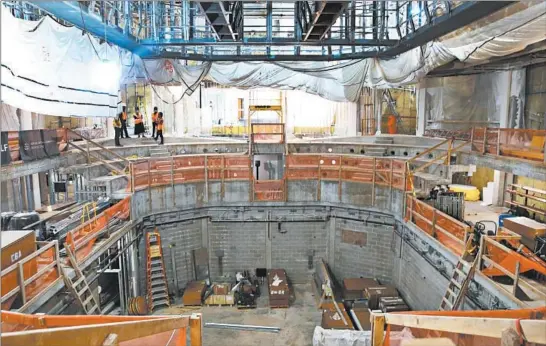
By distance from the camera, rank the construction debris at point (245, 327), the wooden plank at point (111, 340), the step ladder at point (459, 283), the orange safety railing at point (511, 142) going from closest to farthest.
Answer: the wooden plank at point (111, 340), the step ladder at point (459, 283), the orange safety railing at point (511, 142), the construction debris at point (245, 327)

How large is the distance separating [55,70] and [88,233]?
4.58m

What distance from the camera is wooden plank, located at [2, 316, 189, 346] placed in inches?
158

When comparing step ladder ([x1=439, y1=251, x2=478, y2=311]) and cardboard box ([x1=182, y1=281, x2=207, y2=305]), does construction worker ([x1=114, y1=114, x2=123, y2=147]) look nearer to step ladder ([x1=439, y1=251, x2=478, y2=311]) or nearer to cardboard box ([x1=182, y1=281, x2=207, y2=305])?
cardboard box ([x1=182, y1=281, x2=207, y2=305])

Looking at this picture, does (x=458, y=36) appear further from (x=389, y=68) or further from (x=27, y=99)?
(x=27, y=99)

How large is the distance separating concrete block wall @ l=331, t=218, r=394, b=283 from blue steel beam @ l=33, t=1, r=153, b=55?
1131 centimetres

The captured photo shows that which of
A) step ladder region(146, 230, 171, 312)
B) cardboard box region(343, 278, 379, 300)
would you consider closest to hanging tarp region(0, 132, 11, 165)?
step ladder region(146, 230, 171, 312)

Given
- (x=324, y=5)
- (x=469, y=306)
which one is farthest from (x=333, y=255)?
(x=324, y=5)

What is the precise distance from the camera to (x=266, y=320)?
52.0 feet

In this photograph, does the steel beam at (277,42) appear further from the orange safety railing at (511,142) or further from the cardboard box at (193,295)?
the cardboard box at (193,295)

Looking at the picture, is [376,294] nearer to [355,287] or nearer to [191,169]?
[355,287]

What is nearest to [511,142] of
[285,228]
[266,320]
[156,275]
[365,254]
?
[365,254]

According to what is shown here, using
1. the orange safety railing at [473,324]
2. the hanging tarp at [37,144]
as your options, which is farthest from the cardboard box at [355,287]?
the hanging tarp at [37,144]

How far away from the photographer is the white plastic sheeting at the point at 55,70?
32.9 ft

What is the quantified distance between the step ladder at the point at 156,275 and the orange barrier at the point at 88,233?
2.66 metres
